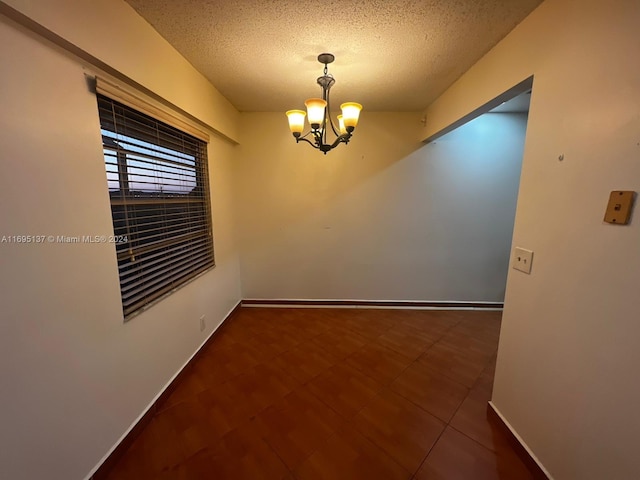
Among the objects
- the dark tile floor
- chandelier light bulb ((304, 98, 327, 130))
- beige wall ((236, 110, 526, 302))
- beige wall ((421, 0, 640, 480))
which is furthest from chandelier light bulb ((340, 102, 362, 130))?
the dark tile floor

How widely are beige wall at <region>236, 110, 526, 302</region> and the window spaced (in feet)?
3.13

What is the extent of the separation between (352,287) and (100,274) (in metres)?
2.56

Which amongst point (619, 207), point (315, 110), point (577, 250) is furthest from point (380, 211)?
point (619, 207)

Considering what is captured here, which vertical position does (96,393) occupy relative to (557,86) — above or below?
below

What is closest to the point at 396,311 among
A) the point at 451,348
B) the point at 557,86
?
the point at 451,348

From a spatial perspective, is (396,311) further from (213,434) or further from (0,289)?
(0,289)

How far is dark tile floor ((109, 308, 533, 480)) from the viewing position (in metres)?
1.28

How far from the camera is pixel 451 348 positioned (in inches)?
92.6

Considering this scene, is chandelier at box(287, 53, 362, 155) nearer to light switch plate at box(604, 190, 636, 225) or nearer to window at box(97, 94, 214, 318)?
window at box(97, 94, 214, 318)

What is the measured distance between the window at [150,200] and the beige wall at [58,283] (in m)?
0.10

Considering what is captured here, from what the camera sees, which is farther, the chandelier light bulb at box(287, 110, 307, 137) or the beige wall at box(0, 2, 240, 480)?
the chandelier light bulb at box(287, 110, 307, 137)

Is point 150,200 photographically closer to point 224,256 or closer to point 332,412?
point 224,256

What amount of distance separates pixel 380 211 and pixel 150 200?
2.38 meters

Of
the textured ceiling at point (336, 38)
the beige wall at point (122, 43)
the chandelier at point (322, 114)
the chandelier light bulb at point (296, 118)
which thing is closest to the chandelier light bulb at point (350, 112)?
the chandelier at point (322, 114)
